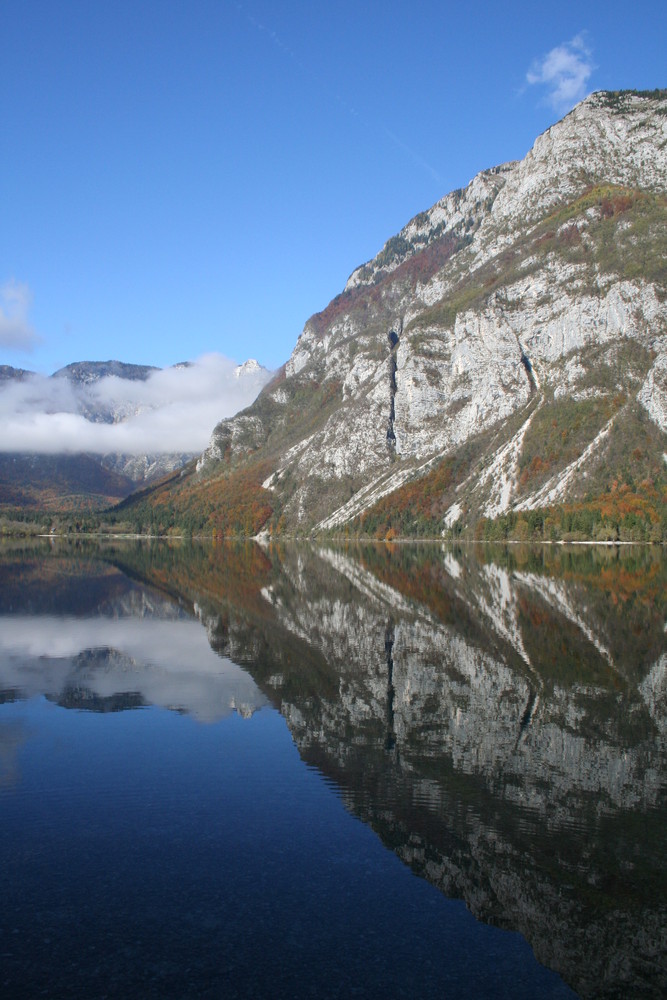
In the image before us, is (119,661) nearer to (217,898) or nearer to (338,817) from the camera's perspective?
(338,817)

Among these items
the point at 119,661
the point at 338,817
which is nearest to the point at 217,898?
the point at 338,817

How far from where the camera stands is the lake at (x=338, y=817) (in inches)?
443

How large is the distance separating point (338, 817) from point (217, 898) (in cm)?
420

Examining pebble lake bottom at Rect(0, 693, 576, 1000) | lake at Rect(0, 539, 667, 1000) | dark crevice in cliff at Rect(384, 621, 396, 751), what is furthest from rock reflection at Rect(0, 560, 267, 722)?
pebble lake bottom at Rect(0, 693, 576, 1000)

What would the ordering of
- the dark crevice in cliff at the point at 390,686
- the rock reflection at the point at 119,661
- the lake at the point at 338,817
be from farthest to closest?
the rock reflection at the point at 119,661 < the dark crevice in cliff at the point at 390,686 < the lake at the point at 338,817

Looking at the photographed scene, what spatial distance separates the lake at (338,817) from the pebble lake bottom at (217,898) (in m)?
0.05

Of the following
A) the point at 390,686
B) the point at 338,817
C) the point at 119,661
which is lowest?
the point at 119,661

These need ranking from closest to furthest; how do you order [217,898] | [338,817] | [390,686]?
1. [217,898]
2. [338,817]
3. [390,686]

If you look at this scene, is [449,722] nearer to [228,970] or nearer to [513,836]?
[513,836]

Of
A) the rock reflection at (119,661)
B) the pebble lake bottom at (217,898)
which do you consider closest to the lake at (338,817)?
the pebble lake bottom at (217,898)

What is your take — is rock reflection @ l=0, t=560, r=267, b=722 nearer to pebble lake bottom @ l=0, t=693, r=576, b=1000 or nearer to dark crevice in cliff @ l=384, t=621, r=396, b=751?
dark crevice in cliff @ l=384, t=621, r=396, b=751

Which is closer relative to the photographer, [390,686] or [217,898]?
[217,898]

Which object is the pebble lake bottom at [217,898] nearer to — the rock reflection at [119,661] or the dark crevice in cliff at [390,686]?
the dark crevice in cliff at [390,686]

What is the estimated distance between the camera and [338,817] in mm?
16578
